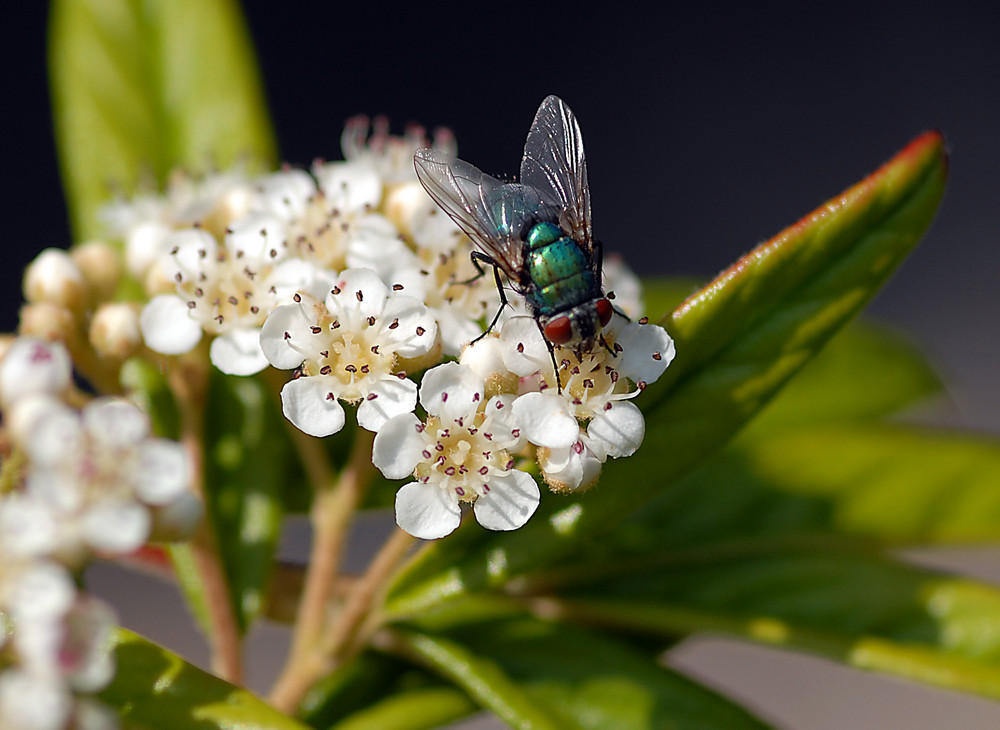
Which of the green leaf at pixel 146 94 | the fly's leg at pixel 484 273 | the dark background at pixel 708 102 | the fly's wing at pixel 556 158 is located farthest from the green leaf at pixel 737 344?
the dark background at pixel 708 102

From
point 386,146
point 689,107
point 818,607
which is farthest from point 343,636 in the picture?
point 689,107

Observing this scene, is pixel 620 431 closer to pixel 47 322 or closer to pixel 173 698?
pixel 173 698

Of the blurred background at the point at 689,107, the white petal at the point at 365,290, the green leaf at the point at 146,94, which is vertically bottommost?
the white petal at the point at 365,290

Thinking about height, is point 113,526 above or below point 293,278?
below

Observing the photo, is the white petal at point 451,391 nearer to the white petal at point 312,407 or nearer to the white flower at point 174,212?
the white petal at point 312,407

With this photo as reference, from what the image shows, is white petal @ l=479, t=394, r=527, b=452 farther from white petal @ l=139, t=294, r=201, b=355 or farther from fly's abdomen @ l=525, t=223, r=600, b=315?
white petal @ l=139, t=294, r=201, b=355

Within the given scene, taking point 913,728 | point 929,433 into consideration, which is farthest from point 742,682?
point 929,433

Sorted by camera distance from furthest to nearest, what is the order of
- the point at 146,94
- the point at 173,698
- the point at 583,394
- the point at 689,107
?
1. the point at 689,107
2. the point at 146,94
3. the point at 583,394
4. the point at 173,698

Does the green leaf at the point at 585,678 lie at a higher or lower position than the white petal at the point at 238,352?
lower
